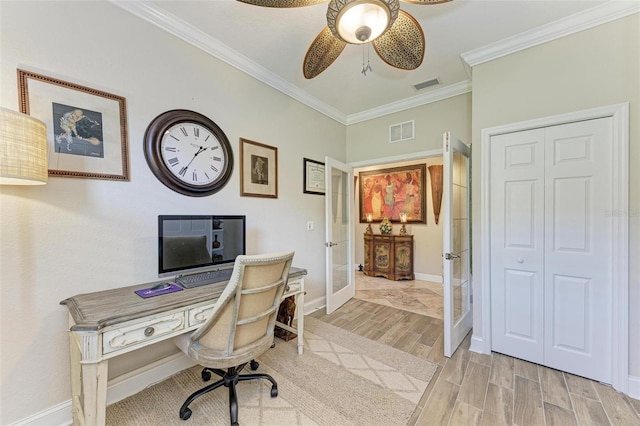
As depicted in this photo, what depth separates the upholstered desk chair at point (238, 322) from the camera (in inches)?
53.0

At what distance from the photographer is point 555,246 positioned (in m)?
1.98

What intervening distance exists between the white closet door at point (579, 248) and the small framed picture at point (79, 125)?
3.27 m

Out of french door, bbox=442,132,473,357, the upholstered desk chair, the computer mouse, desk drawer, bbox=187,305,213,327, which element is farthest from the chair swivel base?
french door, bbox=442,132,473,357

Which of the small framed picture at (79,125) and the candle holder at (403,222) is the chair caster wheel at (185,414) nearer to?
the small framed picture at (79,125)

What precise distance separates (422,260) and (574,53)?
3754 mm

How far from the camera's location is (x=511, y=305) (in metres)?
2.16

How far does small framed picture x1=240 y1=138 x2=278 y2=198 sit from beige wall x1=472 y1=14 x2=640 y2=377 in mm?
2030

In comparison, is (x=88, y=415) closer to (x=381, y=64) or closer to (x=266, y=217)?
(x=266, y=217)

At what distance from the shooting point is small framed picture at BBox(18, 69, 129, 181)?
1407 mm

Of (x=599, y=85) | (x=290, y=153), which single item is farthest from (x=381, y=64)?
(x=599, y=85)

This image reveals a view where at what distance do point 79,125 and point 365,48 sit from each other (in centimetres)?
222

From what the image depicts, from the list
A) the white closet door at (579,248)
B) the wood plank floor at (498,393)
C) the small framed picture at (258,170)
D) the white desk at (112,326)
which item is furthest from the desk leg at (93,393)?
the white closet door at (579,248)

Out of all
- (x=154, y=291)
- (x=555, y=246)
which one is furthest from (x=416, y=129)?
(x=154, y=291)

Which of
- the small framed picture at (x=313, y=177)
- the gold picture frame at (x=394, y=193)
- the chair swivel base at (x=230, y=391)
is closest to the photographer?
the chair swivel base at (x=230, y=391)
